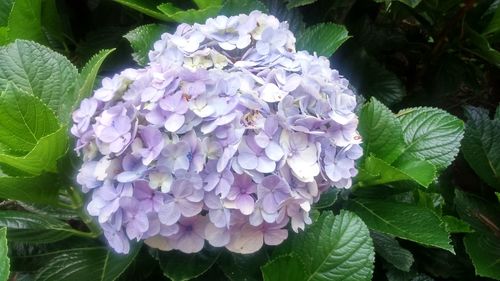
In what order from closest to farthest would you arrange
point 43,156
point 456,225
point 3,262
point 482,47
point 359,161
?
point 3,262
point 43,156
point 359,161
point 456,225
point 482,47

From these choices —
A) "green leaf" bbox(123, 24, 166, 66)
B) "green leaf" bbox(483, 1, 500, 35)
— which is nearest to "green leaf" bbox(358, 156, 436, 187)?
"green leaf" bbox(123, 24, 166, 66)

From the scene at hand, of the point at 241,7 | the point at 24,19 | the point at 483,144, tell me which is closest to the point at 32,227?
the point at 24,19

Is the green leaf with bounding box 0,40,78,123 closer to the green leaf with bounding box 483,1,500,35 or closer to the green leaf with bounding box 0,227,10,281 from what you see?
the green leaf with bounding box 0,227,10,281

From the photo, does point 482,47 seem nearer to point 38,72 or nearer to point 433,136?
point 433,136

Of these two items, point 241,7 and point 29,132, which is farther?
point 241,7

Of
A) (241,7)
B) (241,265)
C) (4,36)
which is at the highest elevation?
(241,7)

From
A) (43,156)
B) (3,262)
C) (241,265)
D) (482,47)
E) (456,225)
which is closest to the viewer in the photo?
(3,262)

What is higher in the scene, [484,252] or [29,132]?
[29,132]

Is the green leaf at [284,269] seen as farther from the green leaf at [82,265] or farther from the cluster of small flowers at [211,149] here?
the green leaf at [82,265]
